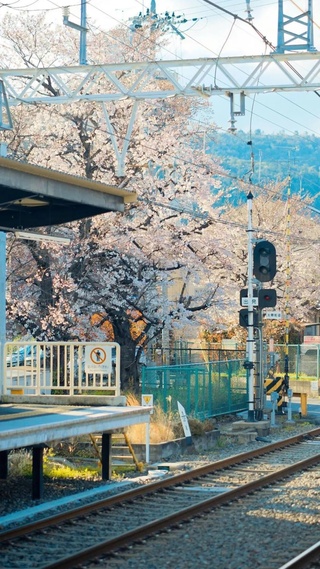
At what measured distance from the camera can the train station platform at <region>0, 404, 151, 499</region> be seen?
11.8m

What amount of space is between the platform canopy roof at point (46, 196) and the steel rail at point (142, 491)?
4.32m

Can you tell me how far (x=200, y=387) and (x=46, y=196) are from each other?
427 inches

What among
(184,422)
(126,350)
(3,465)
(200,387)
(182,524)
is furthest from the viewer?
(126,350)

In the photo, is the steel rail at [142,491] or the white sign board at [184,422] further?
the white sign board at [184,422]

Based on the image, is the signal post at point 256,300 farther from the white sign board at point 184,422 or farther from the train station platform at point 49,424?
the train station platform at point 49,424

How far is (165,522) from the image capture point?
11.2 m

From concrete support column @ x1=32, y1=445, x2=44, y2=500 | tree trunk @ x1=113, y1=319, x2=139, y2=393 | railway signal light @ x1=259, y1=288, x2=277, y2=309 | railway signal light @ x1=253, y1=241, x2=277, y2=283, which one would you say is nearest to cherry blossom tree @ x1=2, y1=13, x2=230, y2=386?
tree trunk @ x1=113, y1=319, x2=139, y2=393

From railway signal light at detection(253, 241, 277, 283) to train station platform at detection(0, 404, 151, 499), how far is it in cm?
953

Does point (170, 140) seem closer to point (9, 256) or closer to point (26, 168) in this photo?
point (9, 256)

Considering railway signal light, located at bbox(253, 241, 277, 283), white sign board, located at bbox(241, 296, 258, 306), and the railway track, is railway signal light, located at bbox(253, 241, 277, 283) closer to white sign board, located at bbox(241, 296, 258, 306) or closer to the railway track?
white sign board, located at bbox(241, 296, 258, 306)

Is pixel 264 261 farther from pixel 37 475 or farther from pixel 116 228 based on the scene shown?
pixel 37 475

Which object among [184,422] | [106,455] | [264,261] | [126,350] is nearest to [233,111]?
[264,261]

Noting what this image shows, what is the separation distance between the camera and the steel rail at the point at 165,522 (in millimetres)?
9191

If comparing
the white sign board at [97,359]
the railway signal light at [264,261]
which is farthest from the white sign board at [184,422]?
the railway signal light at [264,261]
